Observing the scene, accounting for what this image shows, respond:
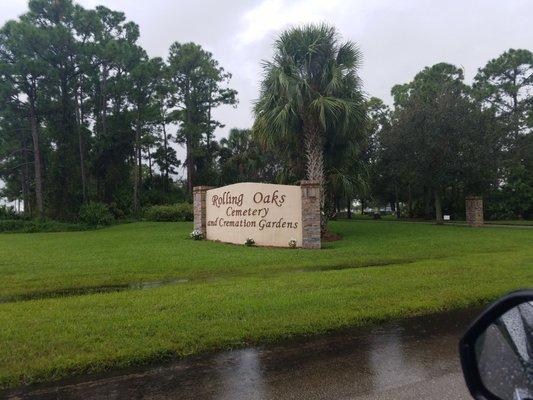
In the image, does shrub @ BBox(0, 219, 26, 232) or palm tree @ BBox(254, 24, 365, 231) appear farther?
shrub @ BBox(0, 219, 26, 232)

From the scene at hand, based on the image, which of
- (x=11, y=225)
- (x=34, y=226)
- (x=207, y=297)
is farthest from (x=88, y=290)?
(x=11, y=225)

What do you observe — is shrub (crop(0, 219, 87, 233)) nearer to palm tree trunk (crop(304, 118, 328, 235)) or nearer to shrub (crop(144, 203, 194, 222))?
shrub (crop(144, 203, 194, 222))

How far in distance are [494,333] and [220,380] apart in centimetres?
334

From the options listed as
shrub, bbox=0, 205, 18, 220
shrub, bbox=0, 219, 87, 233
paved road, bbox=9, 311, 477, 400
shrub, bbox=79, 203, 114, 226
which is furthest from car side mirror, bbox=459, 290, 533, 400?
shrub, bbox=0, 205, 18, 220

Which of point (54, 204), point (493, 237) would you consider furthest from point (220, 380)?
point (54, 204)

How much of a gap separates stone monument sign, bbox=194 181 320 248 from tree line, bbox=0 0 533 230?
3.27 m

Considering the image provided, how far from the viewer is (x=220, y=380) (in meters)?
4.57

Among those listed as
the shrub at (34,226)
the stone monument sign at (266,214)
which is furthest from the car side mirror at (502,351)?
the shrub at (34,226)

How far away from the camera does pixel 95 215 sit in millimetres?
36250

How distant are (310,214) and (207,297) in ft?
32.2

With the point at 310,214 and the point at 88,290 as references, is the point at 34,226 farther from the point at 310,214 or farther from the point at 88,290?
the point at 88,290

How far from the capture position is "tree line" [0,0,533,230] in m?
21.1

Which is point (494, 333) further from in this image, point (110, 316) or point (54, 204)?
point (54, 204)

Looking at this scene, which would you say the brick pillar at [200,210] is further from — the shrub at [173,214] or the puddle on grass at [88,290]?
the shrub at [173,214]
